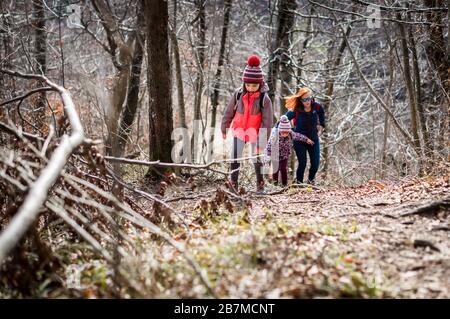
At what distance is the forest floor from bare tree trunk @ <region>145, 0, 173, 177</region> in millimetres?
3671

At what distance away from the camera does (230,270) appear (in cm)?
306

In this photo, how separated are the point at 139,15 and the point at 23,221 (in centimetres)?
1008

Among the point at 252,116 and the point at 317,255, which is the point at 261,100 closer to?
the point at 252,116

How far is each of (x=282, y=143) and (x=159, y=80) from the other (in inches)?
98.2

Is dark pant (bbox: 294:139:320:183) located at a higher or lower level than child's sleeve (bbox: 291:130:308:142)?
lower

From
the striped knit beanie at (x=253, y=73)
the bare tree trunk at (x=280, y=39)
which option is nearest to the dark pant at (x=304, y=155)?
the striped knit beanie at (x=253, y=73)

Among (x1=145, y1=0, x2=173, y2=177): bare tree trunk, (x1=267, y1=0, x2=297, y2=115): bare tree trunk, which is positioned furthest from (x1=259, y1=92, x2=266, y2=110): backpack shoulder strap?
(x1=267, y1=0, x2=297, y2=115): bare tree trunk

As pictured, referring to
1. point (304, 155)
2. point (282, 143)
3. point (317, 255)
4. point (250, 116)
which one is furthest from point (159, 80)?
point (317, 255)

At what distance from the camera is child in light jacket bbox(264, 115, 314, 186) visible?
8352mm

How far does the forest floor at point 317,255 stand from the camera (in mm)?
2852

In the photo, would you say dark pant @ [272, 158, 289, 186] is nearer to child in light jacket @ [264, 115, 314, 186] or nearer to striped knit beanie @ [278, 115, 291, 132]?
child in light jacket @ [264, 115, 314, 186]

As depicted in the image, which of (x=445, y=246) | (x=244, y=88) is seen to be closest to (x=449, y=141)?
(x=244, y=88)

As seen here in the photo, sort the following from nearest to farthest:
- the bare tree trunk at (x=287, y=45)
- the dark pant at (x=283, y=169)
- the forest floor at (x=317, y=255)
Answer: the forest floor at (x=317, y=255) → the dark pant at (x=283, y=169) → the bare tree trunk at (x=287, y=45)

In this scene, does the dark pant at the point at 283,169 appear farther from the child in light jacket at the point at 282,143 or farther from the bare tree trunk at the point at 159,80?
the bare tree trunk at the point at 159,80
